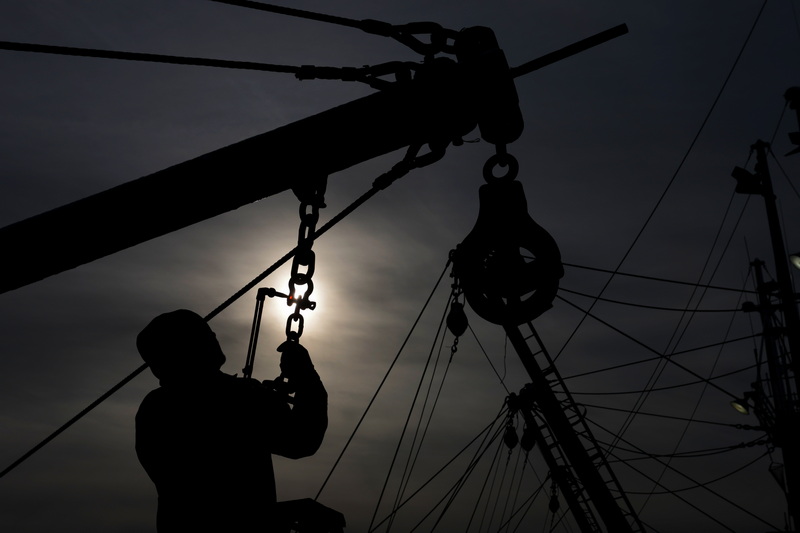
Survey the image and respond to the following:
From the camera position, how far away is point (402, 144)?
494 cm

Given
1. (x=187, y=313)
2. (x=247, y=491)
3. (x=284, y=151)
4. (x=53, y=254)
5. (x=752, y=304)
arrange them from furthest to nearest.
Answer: (x=752, y=304), (x=284, y=151), (x=53, y=254), (x=187, y=313), (x=247, y=491)

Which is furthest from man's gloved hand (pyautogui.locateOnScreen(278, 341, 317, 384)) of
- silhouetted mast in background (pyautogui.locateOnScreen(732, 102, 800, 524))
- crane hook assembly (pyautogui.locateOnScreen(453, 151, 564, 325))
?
silhouetted mast in background (pyautogui.locateOnScreen(732, 102, 800, 524))

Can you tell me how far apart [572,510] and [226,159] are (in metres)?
21.4

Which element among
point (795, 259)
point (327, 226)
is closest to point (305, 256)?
point (327, 226)

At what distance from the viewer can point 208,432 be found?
11.9ft

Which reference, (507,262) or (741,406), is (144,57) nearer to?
(507,262)

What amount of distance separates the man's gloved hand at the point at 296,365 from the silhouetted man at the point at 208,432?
0.10 meters

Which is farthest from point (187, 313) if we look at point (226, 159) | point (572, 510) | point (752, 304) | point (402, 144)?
point (752, 304)

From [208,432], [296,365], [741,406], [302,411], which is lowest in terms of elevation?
[208,432]

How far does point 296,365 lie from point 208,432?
2.03 feet

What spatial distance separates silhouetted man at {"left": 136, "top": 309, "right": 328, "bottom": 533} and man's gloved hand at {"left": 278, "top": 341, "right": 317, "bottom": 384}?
97mm

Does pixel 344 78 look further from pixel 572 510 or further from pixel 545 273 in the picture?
pixel 572 510

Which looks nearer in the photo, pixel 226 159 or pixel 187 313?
pixel 187 313

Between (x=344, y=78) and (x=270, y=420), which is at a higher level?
(x=344, y=78)
